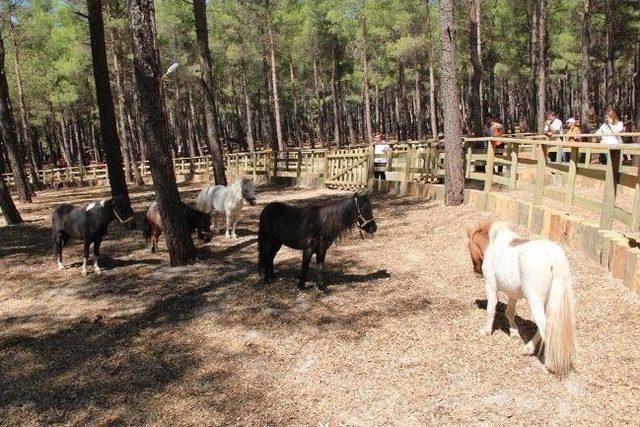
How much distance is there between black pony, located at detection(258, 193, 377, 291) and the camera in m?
6.40

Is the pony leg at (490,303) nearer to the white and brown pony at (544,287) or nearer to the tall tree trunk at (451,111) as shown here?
the white and brown pony at (544,287)

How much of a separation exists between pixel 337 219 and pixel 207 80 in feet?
37.5

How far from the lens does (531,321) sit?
17.1 ft

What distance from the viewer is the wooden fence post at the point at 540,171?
7755 millimetres

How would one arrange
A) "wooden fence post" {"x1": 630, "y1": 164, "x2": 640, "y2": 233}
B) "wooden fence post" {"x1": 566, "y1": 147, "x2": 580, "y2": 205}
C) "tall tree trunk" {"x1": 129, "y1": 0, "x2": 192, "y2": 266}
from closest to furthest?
1. "wooden fence post" {"x1": 630, "y1": 164, "x2": 640, "y2": 233}
2. "wooden fence post" {"x1": 566, "y1": 147, "x2": 580, "y2": 205}
3. "tall tree trunk" {"x1": 129, "y1": 0, "x2": 192, "y2": 266}

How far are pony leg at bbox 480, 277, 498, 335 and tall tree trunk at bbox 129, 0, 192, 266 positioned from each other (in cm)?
511

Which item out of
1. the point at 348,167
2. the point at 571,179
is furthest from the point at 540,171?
the point at 348,167

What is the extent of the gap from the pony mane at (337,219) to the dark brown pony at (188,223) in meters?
3.69

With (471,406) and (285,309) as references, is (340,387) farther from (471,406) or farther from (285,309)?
(285,309)

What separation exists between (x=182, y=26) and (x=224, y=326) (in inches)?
1320

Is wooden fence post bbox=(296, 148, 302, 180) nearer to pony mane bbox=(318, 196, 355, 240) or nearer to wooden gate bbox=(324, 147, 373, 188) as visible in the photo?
wooden gate bbox=(324, 147, 373, 188)

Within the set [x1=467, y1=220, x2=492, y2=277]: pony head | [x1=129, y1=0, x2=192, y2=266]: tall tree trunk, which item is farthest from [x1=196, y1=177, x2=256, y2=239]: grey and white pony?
[x1=467, y1=220, x2=492, y2=277]: pony head

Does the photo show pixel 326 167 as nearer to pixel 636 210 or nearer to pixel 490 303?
pixel 636 210

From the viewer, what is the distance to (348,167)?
17.8m
